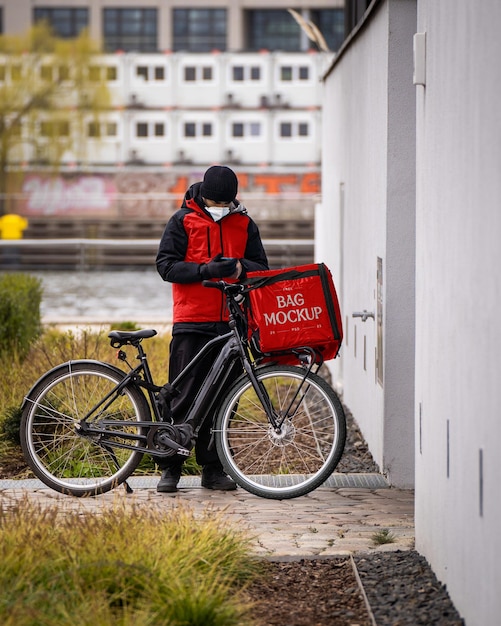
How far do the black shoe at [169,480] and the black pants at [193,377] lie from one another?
0.10 meters

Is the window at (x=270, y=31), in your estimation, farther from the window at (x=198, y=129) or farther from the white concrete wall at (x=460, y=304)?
the white concrete wall at (x=460, y=304)

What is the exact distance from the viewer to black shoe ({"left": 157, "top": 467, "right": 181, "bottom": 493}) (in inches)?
278

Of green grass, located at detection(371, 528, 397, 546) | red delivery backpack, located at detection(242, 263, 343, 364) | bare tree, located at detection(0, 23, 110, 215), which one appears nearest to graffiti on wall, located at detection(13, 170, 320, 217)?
bare tree, located at detection(0, 23, 110, 215)

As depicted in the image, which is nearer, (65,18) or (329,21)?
(329,21)

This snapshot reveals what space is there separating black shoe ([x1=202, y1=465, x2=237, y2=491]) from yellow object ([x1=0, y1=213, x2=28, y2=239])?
52128 mm

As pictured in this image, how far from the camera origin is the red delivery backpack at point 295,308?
6641 mm

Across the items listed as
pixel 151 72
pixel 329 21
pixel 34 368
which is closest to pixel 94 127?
pixel 151 72

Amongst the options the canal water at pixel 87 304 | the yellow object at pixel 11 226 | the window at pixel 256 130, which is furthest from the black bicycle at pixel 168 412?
the window at pixel 256 130

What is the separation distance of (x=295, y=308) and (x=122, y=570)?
2217 millimetres

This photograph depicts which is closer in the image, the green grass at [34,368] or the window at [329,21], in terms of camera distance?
the green grass at [34,368]

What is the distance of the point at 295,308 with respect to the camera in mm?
6645

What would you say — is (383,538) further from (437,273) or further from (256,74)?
(256,74)

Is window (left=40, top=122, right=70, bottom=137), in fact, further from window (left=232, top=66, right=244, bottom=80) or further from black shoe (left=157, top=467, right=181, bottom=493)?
black shoe (left=157, top=467, right=181, bottom=493)

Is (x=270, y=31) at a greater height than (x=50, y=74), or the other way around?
(x=270, y=31)
